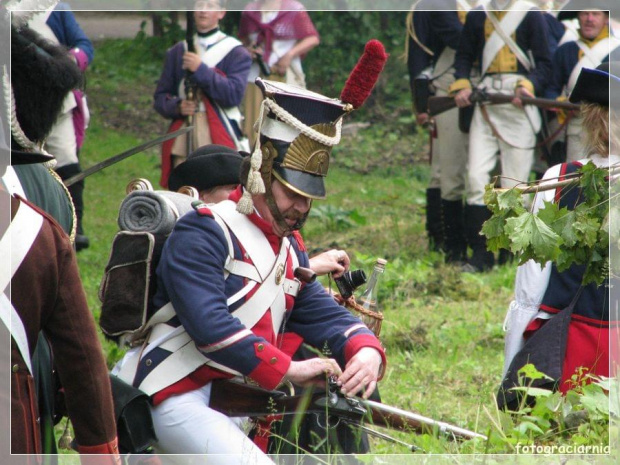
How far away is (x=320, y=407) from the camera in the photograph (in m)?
3.50

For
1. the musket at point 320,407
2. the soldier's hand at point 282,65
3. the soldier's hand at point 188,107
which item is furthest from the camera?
the soldier's hand at point 282,65

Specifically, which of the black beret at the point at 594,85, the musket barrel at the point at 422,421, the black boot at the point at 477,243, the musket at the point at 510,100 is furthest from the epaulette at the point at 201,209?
the musket at the point at 510,100

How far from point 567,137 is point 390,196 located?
3079 mm

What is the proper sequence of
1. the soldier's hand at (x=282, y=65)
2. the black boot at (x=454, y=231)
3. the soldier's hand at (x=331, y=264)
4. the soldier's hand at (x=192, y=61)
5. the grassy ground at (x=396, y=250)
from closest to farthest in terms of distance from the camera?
the soldier's hand at (x=331, y=264) → the grassy ground at (x=396, y=250) → the soldier's hand at (x=192, y=61) → the black boot at (x=454, y=231) → the soldier's hand at (x=282, y=65)

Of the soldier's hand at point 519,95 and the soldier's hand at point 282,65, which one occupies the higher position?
the soldier's hand at point 519,95

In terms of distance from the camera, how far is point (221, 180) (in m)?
4.50

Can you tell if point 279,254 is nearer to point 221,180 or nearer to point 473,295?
point 221,180

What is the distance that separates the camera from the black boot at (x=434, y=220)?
30.4 feet

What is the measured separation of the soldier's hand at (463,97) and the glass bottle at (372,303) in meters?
4.47

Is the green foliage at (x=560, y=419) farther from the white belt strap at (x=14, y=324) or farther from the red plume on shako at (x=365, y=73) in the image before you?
the white belt strap at (x=14, y=324)

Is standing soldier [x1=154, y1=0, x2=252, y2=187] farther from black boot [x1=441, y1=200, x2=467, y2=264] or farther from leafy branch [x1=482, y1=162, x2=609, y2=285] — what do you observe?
leafy branch [x1=482, y1=162, x2=609, y2=285]

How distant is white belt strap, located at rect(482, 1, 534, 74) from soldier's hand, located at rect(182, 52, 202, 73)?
2.37 metres

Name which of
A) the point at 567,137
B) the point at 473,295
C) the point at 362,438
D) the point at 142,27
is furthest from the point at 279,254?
the point at 142,27

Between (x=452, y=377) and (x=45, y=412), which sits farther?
(x=452, y=377)
